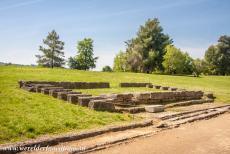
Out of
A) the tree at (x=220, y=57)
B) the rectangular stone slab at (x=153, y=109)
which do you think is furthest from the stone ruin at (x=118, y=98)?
the tree at (x=220, y=57)

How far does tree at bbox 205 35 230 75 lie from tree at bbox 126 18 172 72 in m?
17.6

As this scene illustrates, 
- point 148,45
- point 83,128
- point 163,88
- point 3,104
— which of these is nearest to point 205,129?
point 83,128

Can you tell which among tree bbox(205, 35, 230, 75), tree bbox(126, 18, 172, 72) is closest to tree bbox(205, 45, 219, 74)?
tree bbox(205, 35, 230, 75)

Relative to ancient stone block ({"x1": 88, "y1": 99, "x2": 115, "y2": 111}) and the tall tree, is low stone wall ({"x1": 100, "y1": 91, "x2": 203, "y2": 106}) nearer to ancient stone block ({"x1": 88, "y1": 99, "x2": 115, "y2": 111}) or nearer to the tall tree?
ancient stone block ({"x1": 88, "y1": 99, "x2": 115, "y2": 111})

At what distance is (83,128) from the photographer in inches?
418

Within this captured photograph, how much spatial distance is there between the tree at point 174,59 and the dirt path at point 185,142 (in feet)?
158

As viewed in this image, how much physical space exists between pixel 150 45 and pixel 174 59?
8476 millimetres

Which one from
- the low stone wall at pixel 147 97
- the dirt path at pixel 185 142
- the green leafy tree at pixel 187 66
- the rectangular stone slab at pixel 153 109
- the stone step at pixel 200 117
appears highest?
the green leafy tree at pixel 187 66

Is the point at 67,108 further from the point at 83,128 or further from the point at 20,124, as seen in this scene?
the point at 20,124

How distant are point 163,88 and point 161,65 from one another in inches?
1549

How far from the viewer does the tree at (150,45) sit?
2581 inches

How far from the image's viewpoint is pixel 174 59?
60.4 metres

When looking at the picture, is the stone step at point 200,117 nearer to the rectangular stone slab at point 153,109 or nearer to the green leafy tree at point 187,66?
the rectangular stone slab at point 153,109

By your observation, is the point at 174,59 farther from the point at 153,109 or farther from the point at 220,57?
the point at 153,109
